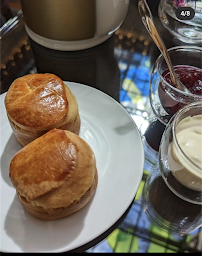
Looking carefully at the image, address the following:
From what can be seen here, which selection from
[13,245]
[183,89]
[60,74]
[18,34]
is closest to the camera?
[13,245]

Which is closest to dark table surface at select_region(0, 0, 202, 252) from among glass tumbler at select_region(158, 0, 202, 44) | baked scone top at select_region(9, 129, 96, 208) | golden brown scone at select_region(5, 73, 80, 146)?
glass tumbler at select_region(158, 0, 202, 44)

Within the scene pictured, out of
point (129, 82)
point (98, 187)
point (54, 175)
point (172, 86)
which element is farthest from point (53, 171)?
point (129, 82)

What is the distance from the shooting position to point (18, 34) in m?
1.14

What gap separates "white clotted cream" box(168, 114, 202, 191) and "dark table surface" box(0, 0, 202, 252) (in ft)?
0.39

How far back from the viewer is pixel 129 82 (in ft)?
3.32

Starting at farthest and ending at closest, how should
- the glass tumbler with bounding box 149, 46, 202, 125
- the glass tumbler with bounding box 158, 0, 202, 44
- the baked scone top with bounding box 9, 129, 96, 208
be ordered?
the glass tumbler with bounding box 158, 0, 202, 44, the glass tumbler with bounding box 149, 46, 202, 125, the baked scone top with bounding box 9, 129, 96, 208

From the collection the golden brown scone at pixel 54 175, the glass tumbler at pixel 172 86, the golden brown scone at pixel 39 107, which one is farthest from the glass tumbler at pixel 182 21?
the golden brown scone at pixel 54 175

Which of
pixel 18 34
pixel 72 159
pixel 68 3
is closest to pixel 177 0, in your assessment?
pixel 68 3

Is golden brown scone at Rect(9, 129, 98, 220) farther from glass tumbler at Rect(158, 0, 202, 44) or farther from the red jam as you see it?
glass tumbler at Rect(158, 0, 202, 44)

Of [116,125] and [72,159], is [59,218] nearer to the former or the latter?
[72,159]

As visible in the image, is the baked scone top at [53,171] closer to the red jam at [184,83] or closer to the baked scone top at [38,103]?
the baked scone top at [38,103]

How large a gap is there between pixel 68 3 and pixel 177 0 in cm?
59

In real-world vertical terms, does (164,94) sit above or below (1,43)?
below

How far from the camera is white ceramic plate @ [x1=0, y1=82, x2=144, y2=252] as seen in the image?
0.58 meters
